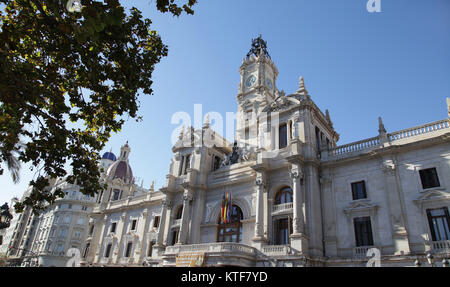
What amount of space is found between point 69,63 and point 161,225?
27324mm

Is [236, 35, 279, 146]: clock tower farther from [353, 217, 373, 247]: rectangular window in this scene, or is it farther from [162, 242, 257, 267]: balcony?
[353, 217, 373, 247]: rectangular window

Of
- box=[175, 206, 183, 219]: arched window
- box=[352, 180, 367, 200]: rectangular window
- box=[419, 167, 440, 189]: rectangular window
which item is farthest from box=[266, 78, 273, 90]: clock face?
box=[419, 167, 440, 189]: rectangular window

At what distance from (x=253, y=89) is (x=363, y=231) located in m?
25.3

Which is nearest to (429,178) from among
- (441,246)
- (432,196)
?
(432,196)

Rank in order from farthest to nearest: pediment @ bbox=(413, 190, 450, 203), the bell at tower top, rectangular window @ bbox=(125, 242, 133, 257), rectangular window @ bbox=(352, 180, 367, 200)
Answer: the bell at tower top
rectangular window @ bbox=(125, 242, 133, 257)
rectangular window @ bbox=(352, 180, 367, 200)
pediment @ bbox=(413, 190, 450, 203)

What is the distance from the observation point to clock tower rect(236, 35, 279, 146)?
39.6m

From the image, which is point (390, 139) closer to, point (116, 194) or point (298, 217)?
point (298, 217)

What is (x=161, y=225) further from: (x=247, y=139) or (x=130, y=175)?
(x=130, y=175)

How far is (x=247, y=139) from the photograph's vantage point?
38.3m

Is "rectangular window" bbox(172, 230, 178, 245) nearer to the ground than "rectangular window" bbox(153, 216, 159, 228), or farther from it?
nearer to the ground

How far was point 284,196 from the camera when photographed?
A: 91.7 feet

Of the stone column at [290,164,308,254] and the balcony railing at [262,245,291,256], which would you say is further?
the balcony railing at [262,245,291,256]

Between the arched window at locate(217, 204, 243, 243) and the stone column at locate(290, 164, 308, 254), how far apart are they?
7084 mm

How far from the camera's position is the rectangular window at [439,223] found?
2036 cm
